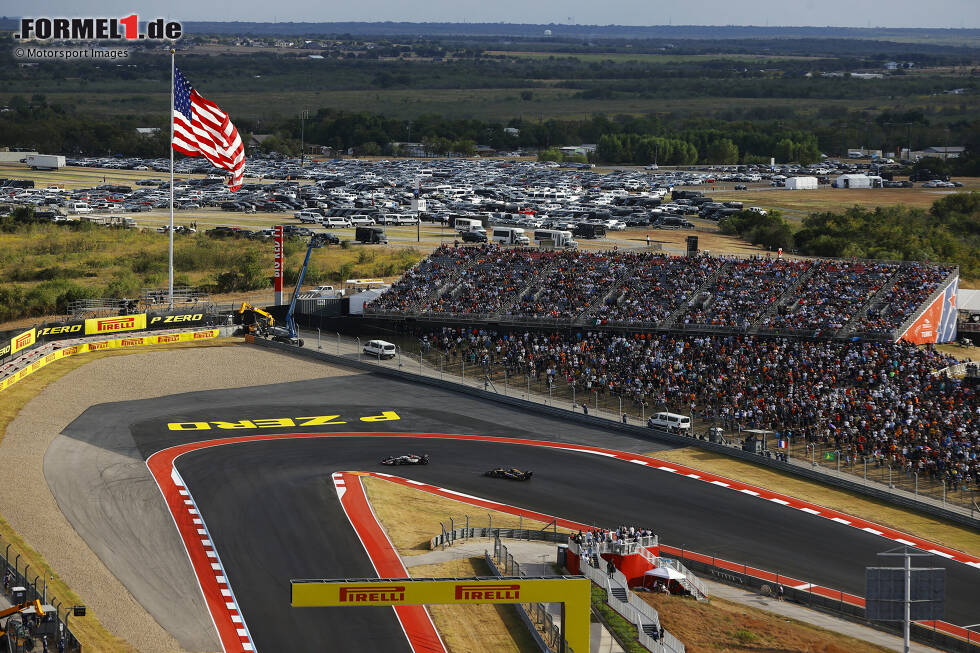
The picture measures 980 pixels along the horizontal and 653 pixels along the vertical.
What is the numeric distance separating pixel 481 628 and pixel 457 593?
8.47m

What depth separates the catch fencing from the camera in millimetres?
32594

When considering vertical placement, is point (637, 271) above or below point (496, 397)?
above

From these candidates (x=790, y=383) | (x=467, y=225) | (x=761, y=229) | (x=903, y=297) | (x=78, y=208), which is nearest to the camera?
(x=790, y=383)

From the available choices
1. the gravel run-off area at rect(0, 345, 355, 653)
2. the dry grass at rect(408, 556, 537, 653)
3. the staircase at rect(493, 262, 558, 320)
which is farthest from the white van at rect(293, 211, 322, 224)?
the dry grass at rect(408, 556, 537, 653)

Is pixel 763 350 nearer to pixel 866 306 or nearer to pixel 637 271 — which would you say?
pixel 866 306

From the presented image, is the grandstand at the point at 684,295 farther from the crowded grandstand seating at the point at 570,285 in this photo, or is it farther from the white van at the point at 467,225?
the white van at the point at 467,225

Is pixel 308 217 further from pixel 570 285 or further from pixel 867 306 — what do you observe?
pixel 867 306

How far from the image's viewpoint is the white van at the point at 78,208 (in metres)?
133

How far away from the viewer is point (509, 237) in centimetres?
10469

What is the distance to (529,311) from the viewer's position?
2933 inches

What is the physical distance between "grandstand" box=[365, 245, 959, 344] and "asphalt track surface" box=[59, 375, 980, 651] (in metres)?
11.2

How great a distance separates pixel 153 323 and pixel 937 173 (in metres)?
130

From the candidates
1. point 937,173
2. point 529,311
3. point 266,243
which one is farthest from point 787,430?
point 937,173

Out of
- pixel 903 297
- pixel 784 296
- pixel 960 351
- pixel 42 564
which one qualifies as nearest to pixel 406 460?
pixel 42 564
